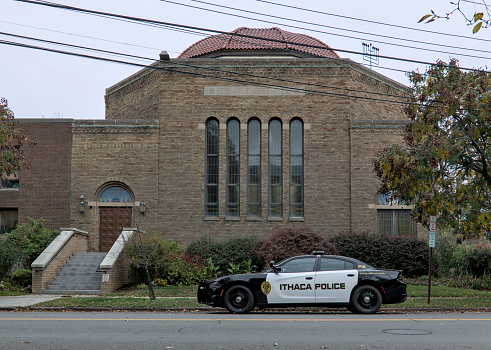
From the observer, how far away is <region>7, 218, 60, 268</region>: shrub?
21.7 m

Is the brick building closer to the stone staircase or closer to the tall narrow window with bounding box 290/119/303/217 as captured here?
the tall narrow window with bounding box 290/119/303/217

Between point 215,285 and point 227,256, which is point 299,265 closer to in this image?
point 215,285

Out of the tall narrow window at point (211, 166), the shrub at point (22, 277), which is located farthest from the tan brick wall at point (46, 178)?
the tall narrow window at point (211, 166)

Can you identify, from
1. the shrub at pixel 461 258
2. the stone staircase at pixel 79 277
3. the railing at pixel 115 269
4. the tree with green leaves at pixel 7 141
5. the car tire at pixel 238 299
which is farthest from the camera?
the shrub at pixel 461 258

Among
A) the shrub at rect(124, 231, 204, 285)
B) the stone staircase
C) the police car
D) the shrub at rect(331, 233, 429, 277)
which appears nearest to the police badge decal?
the police car

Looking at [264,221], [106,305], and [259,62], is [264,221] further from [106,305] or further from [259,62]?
[106,305]

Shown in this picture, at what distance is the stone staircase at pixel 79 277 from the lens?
19.3 metres

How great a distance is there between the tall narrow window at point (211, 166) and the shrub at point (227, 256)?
255 centimetres

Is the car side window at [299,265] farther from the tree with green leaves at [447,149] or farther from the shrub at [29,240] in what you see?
the shrub at [29,240]

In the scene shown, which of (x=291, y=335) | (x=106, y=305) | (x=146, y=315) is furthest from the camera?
(x=106, y=305)

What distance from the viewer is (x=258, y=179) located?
24953 mm

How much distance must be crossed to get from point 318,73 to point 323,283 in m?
13.9

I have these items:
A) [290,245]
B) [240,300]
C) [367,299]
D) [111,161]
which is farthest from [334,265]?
[111,161]

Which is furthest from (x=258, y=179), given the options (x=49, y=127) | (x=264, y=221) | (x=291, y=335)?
(x=291, y=335)
